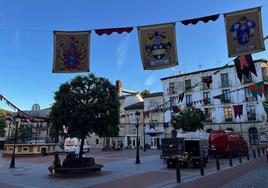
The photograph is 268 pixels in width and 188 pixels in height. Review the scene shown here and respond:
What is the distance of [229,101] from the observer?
43.5m

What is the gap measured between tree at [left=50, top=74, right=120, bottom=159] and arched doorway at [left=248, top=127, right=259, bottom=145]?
104 feet

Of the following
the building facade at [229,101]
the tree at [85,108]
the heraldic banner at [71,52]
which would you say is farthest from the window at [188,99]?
the heraldic banner at [71,52]

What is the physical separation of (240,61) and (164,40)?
4486 mm

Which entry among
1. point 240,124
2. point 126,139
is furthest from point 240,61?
point 126,139

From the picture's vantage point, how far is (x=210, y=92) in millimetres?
46281

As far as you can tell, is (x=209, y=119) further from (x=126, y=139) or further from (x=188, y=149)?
(x=188, y=149)

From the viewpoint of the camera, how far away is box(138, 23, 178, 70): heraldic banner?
10016 mm

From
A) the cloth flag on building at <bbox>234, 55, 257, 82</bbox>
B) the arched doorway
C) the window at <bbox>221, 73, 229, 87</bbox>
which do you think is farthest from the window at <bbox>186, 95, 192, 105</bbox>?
the cloth flag on building at <bbox>234, 55, 257, 82</bbox>

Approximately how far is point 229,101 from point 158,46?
121ft

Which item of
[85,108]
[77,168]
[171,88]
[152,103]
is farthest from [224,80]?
[77,168]

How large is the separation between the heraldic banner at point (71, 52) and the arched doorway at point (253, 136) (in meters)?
37.5

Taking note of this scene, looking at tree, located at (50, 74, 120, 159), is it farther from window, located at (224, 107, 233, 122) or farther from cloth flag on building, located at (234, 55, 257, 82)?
window, located at (224, 107, 233, 122)

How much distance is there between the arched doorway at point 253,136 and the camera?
1602 inches

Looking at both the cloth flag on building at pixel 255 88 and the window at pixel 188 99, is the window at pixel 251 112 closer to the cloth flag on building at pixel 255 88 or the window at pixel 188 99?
the window at pixel 188 99
